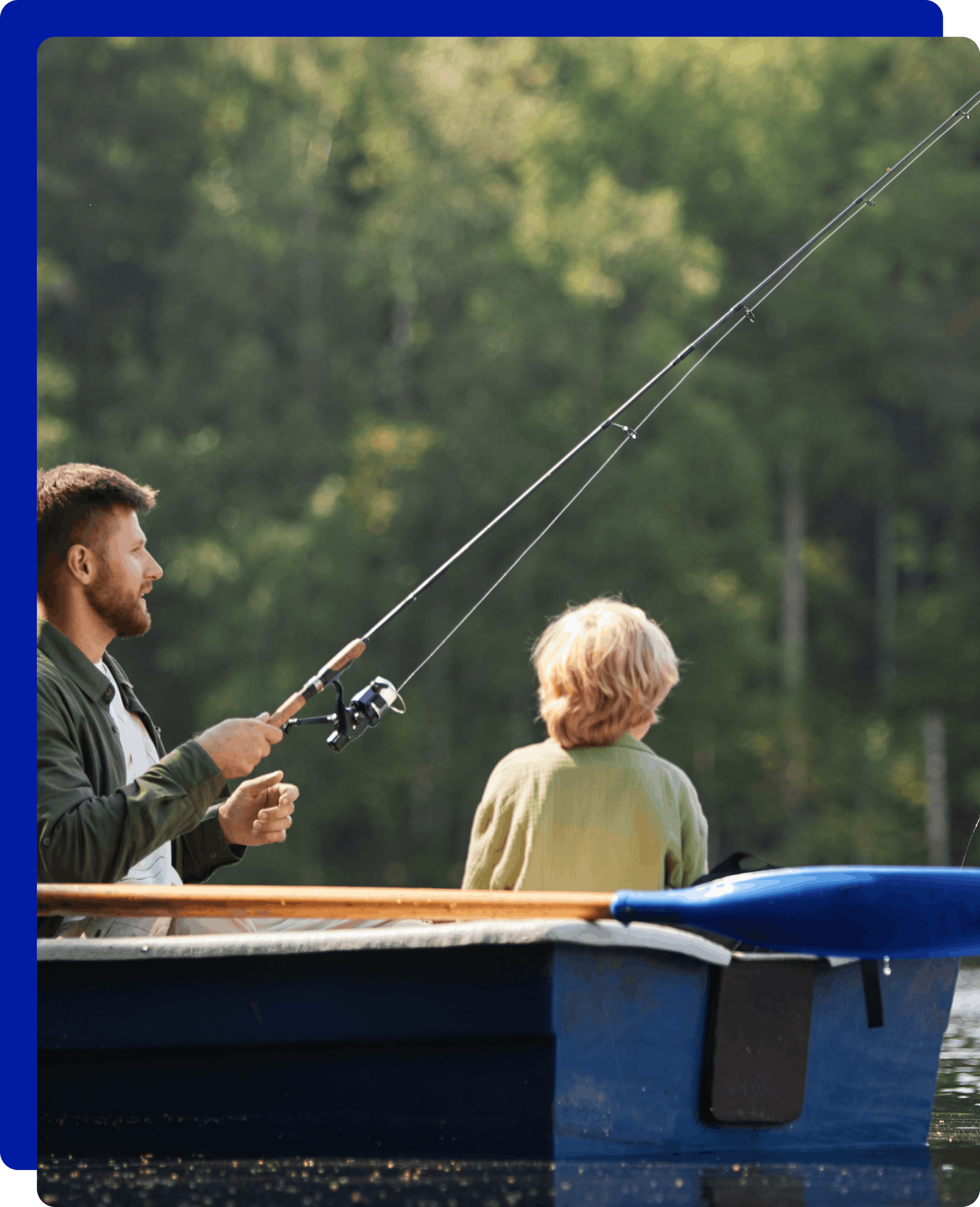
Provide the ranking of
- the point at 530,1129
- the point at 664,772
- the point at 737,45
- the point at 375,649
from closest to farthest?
the point at 530,1129
the point at 664,772
the point at 375,649
the point at 737,45

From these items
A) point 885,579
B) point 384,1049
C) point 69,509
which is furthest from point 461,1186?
point 885,579

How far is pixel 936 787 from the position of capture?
51.0 feet

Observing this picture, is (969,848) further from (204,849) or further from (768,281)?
(204,849)

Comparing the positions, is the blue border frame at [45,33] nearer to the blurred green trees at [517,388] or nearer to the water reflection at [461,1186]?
the water reflection at [461,1186]

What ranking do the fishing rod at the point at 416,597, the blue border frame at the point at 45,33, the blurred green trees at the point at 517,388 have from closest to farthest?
the blue border frame at the point at 45,33
the fishing rod at the point at 416,597
the blurred green trees at the point at 517,388

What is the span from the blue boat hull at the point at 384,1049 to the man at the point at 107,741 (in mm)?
168

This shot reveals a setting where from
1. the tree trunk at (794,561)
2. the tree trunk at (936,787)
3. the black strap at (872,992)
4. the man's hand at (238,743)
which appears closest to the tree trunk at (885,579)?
the tree trunk at (794,561)

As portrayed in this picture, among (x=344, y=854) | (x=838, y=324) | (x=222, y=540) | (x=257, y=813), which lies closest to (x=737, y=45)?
(x=838, y=324)

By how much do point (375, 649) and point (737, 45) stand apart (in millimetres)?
7690

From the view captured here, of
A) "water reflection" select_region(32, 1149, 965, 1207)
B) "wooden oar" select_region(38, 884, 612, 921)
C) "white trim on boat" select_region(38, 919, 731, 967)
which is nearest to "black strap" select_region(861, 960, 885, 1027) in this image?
"water reflection" select_region(32, 1149, 965, 1207)

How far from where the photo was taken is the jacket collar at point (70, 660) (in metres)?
2.50

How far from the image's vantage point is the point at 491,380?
14.4 metres

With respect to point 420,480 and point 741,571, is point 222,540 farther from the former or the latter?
point 741,571

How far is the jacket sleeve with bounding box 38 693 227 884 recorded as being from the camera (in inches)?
90.6
